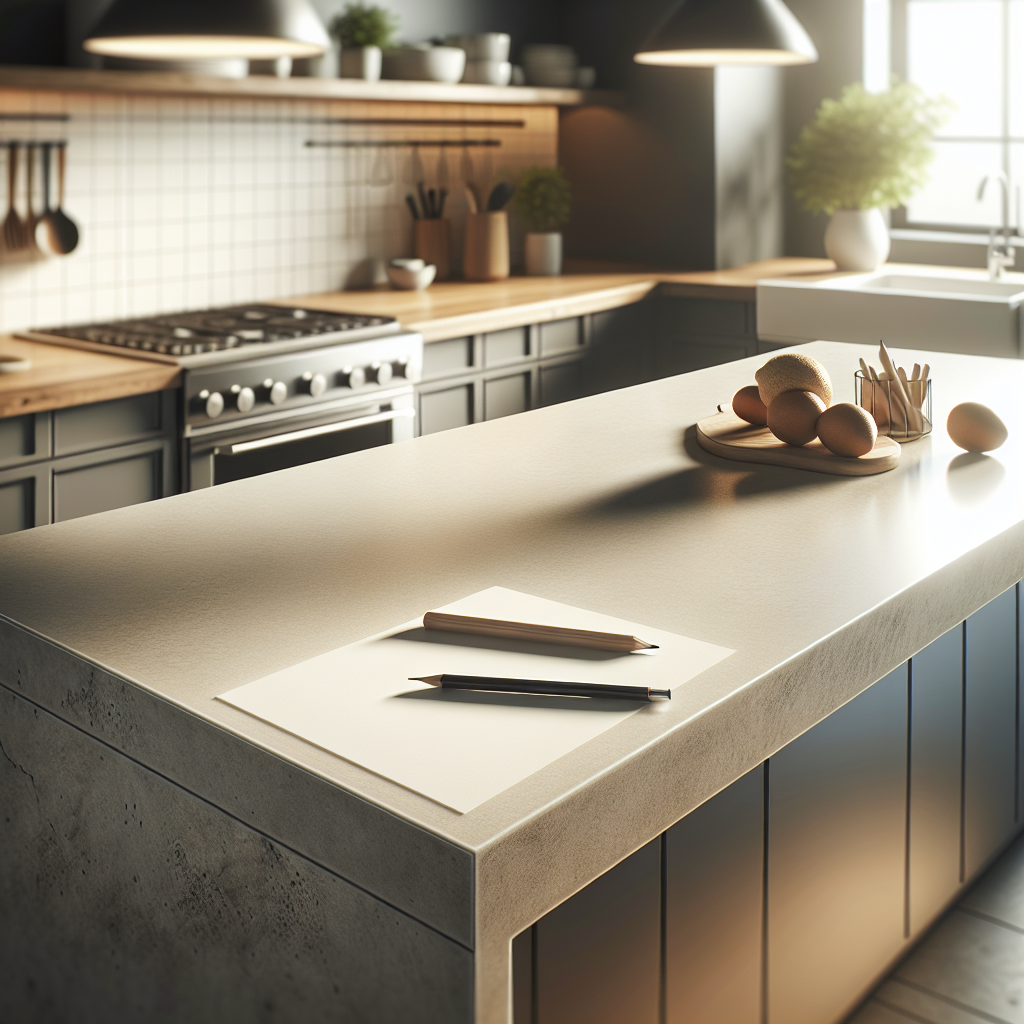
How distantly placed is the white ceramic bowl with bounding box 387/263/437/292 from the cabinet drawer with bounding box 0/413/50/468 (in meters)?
1.83

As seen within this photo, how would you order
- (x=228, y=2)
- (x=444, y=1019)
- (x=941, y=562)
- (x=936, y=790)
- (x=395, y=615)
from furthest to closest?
(x=936, y=790) → (x=228, y=2) → (x=941, y=562) → (x=395, y=615) → (x=444, y=1019)

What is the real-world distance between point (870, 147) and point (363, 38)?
1.89m

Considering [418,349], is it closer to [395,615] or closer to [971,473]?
[971,473]

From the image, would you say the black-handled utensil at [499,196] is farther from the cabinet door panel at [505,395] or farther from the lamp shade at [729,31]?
the lamp shade at [729,31]

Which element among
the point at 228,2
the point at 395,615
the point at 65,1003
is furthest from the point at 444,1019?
the point at 228,2

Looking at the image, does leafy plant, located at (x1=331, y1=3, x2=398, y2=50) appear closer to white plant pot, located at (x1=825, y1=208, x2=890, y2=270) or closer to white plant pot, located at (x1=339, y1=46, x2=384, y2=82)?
white plant pot, located at (x1=339, y1=46, x2=384, y2=82)

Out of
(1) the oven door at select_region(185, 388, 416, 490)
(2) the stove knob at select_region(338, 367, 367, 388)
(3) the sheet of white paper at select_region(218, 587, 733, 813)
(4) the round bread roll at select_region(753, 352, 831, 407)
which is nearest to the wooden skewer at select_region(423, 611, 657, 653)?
(3) the sheet of white paper at select_region(218, 587, 733, 813)

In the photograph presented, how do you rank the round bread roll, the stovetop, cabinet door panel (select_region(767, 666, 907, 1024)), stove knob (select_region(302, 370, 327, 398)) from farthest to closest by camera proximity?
stove knob (select_region(302, 370, 327, 398))
the stovetop
the round bread roll
cabinet door panel (select_region(767, 666, 907, 1024))

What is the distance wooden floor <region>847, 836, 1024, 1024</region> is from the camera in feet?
5.97

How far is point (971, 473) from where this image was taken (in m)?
1.80

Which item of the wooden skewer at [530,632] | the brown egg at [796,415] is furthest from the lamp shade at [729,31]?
the wooden skewer at [530,632]

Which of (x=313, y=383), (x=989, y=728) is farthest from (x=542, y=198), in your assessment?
(x=989, y=728)

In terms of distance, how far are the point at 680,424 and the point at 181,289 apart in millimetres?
2206

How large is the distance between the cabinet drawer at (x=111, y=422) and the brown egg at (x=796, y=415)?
1.61m
